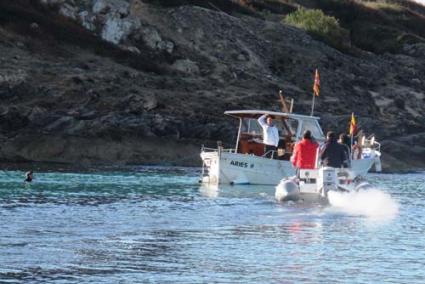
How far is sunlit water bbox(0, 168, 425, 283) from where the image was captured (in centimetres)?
1817

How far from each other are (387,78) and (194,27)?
1384 centimetres

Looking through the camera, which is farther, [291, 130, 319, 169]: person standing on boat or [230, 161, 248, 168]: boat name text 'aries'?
→ [230, 161, 248, 168]: boat name text 'aries'

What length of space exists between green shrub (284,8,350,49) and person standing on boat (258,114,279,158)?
38866mm

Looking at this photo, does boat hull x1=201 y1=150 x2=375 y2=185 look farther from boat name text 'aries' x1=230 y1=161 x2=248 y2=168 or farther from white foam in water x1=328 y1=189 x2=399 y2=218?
white foam in water x1=328 y1=189 x2=399 y2=218

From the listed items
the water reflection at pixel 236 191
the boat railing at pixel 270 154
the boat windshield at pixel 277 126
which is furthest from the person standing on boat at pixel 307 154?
the boat windshield at pixel 277 126

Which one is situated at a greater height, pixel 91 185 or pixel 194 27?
pixel 194 27

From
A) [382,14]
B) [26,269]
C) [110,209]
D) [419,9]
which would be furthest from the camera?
[419,9]

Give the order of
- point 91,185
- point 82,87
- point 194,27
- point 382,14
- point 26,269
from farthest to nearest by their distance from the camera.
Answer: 1. point 382,14
2. point 194,27
3. point 82,87
4. point 91,185
5. point 26,269

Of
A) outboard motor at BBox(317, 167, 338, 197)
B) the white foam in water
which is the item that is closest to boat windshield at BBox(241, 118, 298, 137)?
the white foam in water

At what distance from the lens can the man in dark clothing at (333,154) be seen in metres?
30.2

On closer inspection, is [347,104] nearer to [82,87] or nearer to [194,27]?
[194,27]

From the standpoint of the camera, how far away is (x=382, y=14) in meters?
95.9

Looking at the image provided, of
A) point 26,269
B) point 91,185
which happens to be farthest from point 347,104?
point 26,269

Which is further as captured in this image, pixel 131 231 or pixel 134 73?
pixel 134 73
